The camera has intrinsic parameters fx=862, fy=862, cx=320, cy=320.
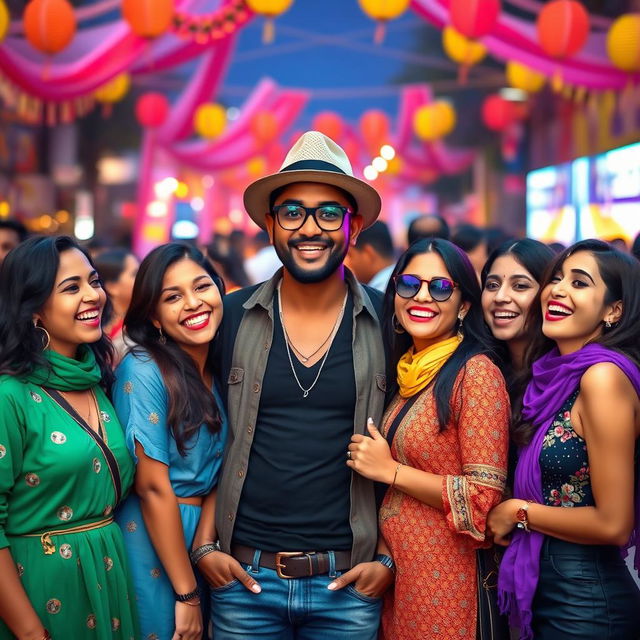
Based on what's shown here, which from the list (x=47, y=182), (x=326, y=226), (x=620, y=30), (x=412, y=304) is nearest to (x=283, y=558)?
(x=412, y=304)

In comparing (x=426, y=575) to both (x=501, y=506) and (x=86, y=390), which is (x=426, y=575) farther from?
(x=86, y=390)

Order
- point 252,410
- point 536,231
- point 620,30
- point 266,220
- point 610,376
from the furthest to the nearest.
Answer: point 536,231
point 620,30
point 266,220
point 252,410
point 610,376

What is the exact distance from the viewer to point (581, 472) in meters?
2.46

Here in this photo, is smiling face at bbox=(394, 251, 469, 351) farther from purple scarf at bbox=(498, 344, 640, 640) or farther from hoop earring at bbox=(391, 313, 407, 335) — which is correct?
purple scarf at bbox=(498, 344, 640, 640)

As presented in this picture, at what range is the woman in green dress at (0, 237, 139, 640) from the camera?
2453 millimetres

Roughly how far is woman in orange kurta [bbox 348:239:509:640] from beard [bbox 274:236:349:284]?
0.23 meters

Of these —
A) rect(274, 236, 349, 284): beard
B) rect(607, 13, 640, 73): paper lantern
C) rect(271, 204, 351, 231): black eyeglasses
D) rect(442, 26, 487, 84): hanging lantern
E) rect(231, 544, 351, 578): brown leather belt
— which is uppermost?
rect(442, 26, 487, 84): hanging lantern

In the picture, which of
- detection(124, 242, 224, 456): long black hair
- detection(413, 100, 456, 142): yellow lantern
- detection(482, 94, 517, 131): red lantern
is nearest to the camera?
detection(124, 242, 224, 456): long black hair

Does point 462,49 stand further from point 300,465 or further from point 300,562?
point 300,562

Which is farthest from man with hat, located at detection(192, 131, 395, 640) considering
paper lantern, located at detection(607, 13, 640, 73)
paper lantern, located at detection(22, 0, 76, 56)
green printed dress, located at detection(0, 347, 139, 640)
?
paper lantern, located at detection(607, 13, 640, 73)

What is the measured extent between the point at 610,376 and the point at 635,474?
41 cm

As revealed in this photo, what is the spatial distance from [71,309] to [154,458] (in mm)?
529

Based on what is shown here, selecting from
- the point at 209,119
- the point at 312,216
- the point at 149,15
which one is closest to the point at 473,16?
the point at 149,15

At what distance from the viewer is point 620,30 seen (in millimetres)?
7777
